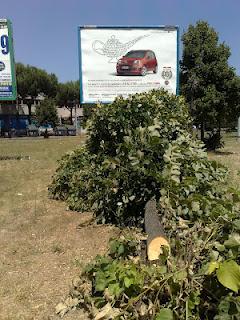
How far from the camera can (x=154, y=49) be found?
A: 51.8 ft

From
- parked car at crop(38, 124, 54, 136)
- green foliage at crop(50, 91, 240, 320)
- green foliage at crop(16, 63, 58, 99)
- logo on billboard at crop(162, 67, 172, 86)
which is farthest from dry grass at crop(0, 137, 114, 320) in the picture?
green foliage at crop(16, 63, 58, 99)

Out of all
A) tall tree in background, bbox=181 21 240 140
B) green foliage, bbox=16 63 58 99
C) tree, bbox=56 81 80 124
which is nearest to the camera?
tall tree in background, bbox=181 21 240 140

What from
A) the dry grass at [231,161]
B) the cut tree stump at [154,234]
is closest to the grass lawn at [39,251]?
the cut tree stump at [154,234]

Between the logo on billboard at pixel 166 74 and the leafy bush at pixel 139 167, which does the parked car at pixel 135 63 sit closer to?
the logo on billboard at pixel 166 74

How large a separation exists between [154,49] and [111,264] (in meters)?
13.2

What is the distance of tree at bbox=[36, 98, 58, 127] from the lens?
6016 cm

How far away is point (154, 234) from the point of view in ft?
13.1

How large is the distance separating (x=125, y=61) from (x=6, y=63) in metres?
4.46

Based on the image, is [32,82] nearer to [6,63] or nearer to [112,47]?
[6,63]

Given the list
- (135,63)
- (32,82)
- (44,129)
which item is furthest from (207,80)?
(32,82)

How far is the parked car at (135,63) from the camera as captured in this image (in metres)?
15.8

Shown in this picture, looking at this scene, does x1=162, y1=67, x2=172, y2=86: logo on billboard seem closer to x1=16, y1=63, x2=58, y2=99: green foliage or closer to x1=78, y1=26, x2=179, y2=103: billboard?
x1=78, y1=26, x2=179, y2=103: billboard

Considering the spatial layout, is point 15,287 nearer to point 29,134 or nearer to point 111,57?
point 111,57

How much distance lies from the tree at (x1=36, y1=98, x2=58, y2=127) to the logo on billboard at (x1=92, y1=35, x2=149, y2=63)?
45.4 metres
